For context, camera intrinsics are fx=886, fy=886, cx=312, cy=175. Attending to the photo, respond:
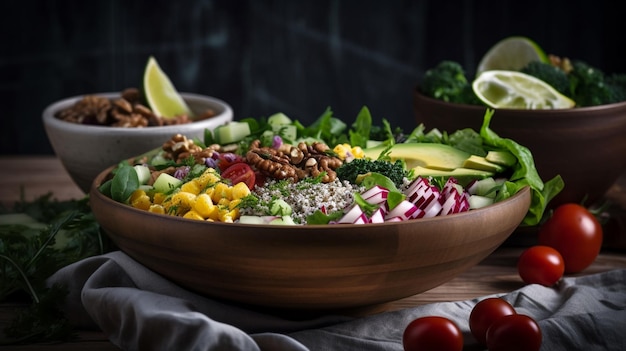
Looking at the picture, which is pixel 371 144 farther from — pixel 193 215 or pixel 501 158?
pixel 193 215

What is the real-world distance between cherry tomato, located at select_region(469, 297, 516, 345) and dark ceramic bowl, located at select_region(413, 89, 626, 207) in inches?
29.7

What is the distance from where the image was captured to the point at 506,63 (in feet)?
10.1

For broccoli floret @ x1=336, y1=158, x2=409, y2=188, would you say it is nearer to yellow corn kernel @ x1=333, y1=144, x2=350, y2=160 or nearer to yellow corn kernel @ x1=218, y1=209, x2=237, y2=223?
yellow corn kernel @ x1=333, y1=144, x2=350, y2=160

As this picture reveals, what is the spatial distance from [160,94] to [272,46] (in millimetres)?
1782

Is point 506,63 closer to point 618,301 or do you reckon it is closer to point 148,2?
point 618,301

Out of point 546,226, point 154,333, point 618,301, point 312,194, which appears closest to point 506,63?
point 546,226

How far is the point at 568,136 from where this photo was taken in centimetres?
252

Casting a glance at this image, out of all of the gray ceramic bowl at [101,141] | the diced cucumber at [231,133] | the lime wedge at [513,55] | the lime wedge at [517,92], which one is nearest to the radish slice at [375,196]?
the diced cucumber at [231,133]

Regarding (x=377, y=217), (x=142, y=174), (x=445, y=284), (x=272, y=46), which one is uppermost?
(x=377, y=217)

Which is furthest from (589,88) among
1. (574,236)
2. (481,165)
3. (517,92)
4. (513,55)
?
(481,165)

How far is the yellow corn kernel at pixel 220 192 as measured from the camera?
1933 millimetres

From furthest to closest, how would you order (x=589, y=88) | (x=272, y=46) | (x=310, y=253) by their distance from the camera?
1. (x=272, y=46)
2. (x=589, y=88)
3. (x=310, y=253)

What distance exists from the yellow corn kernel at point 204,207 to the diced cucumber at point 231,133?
2.05 feet

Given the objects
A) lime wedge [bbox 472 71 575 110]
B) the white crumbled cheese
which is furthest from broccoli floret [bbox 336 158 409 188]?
lime wedge [bbox 472 71 575 110]
